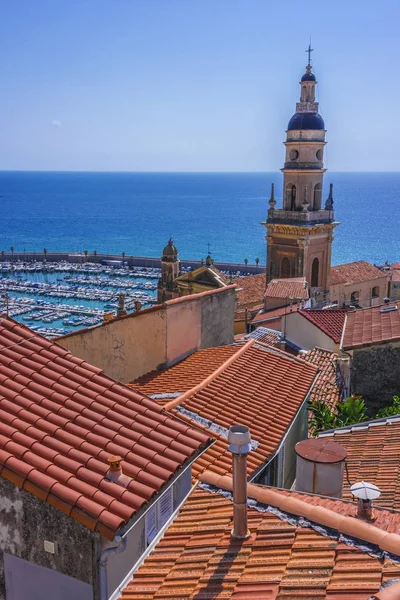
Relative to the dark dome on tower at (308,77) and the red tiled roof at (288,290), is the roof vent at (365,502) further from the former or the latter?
the dark dome on tower at (308,77)

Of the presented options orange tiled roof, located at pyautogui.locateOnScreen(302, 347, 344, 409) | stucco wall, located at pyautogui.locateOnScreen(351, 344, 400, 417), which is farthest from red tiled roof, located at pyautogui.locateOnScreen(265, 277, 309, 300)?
stucco wall, located at pyautogui.locateOnScreen(351, 344, 400, 417)

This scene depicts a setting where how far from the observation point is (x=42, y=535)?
4824 millimetres

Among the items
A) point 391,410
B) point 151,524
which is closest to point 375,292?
point 391,410

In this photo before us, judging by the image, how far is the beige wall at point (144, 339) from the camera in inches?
464

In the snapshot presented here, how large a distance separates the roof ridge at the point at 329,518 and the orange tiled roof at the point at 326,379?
924 centimetres

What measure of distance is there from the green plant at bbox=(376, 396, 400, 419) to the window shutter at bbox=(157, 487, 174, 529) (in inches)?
295

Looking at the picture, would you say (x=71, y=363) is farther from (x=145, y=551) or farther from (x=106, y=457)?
(x=145, y=551)

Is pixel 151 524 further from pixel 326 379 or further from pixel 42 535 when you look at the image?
pixel 326 379

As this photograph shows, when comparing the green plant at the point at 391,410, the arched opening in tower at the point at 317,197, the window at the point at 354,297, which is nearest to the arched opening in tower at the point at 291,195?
the arched opening in tower at the point at 317,197

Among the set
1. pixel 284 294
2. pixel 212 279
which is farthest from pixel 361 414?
pixel 284 294

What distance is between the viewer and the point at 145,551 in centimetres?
545

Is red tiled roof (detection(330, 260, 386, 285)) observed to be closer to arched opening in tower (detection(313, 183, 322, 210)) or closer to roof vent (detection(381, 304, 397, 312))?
arched opening in tower (detection(313, 183, 322, 210))

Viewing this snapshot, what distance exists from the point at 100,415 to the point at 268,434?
3550 millimetres

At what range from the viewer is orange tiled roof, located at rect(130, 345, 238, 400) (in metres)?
10.7
